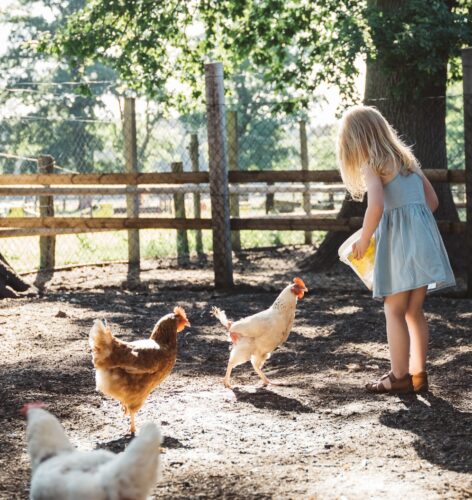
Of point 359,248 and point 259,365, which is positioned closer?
point 359,248

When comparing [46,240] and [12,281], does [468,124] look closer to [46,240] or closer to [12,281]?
[12,281]

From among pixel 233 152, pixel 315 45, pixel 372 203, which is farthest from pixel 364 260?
pixel 233 152

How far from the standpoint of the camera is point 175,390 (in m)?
5.48

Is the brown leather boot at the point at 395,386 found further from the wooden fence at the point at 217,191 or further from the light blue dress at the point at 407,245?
the wooden fence at the point at 217,191

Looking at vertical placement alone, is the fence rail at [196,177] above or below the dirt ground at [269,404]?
above

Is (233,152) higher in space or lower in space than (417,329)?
higher

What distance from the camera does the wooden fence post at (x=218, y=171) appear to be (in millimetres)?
9391

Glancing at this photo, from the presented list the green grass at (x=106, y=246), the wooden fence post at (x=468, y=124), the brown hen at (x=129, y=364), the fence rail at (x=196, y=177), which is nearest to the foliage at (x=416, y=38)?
the wooden fence post at (x=468, y=124)

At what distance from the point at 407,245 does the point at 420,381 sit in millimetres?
820

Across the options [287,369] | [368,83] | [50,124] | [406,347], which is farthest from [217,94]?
[50,124]

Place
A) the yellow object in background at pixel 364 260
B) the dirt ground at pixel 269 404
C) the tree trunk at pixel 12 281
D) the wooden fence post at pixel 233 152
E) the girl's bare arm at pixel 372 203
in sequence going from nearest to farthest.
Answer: the dirt ground at pixel 269 404 → the girl's bare arm at pixel 372 203 → the yellow object in background at pixel 364 260 → the tree trunk at pixel 12 281 → the wooden fence post at pixel 233 152

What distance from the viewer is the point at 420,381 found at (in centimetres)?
525

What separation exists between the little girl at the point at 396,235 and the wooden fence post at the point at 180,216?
293 inches

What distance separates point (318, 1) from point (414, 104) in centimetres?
180
